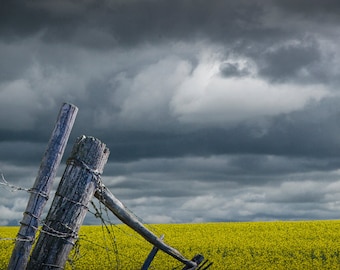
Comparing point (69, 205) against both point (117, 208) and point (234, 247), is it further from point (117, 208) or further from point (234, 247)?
point (234, 247)

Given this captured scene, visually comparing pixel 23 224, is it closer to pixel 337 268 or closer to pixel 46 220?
pixel 46 220

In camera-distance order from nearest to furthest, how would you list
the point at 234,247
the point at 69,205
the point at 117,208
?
the point at 69,205 → the point at 117,208 → the point at 234,247

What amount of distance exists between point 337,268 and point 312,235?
6535mm

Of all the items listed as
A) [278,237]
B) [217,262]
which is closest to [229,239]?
[278,237]

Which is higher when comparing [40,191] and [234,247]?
[234,247]

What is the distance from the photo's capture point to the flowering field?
47.3 feet

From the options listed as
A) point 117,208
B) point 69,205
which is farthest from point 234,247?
point 69,205

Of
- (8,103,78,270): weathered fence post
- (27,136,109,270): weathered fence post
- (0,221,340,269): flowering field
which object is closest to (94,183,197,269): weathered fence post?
(27,136,109,270): weathered fence post

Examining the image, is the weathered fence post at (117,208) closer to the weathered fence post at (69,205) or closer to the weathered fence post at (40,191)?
the weathered fence post at (69,205)

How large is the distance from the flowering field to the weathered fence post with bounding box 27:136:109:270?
20.6ft

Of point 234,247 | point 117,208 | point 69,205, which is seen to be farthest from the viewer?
point 234,247

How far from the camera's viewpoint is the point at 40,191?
498 centimetres

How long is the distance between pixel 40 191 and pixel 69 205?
294 mm

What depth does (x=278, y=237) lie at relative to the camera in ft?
66.9
